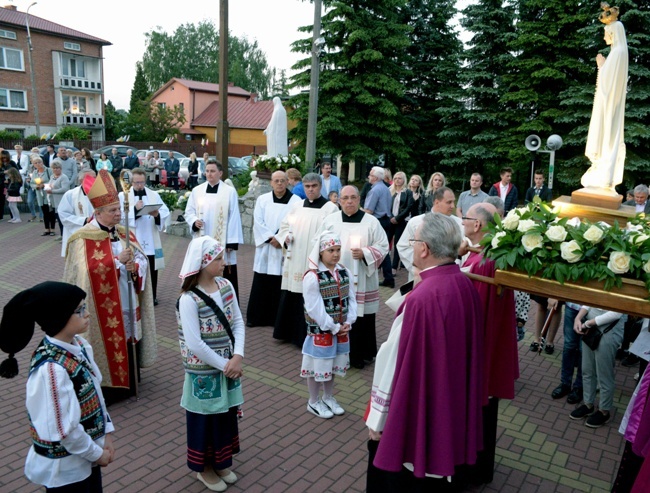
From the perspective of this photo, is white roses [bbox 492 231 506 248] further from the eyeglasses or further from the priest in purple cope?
the eyeglasses

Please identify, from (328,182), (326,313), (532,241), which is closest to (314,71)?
(328,182)

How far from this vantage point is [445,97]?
25.1 m

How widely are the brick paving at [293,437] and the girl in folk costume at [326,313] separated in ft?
1.64

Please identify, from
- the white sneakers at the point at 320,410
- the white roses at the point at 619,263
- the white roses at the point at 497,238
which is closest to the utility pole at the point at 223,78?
the white sneakers at the point at 320,410

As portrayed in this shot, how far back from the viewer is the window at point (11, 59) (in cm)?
3881

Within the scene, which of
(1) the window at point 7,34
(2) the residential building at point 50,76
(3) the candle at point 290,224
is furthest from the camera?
(2) the residential building at point 50,76

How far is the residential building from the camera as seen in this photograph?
128 feet

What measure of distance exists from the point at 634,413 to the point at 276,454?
8.94ft

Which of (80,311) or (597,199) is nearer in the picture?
(80,311)

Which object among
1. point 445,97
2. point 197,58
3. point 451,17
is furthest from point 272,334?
point 197,58

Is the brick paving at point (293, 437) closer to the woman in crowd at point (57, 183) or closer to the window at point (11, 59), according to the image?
the woman in crowd at point (57, 183)

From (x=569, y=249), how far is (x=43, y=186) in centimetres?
1433

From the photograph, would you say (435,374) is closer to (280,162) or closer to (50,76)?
(280,162)

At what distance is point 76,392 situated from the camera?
284 centimetres
